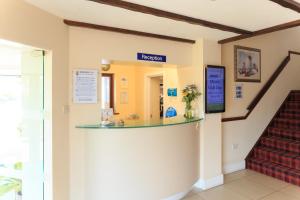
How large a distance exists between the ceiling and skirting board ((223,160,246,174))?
2474mm

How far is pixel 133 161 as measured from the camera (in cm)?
260

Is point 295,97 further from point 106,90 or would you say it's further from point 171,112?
point 106,90

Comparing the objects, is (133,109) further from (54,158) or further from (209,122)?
(54,158)

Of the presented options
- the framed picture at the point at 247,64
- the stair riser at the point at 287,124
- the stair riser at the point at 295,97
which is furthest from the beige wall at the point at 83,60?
the stair riser at the point at 295,97

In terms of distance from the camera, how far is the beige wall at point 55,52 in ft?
6.18

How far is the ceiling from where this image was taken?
2.02m

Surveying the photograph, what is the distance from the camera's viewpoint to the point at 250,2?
2.02 meters

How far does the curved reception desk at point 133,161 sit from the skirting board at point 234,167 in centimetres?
147

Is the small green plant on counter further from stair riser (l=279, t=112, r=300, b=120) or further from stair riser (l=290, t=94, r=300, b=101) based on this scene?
stair riser (l=290, t=94, r=300, b=101)

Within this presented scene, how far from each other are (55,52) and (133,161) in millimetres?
1550

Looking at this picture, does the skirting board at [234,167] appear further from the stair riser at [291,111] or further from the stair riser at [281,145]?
the stair riser at [291,111]

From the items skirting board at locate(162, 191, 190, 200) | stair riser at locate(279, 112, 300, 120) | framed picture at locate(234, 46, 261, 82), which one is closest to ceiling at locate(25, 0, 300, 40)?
framed picture at locate(234, 46, 261, 82)

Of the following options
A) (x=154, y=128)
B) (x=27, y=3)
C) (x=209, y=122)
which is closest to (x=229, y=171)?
(x=209, y=122)

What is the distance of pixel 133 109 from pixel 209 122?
2548 millimetres
